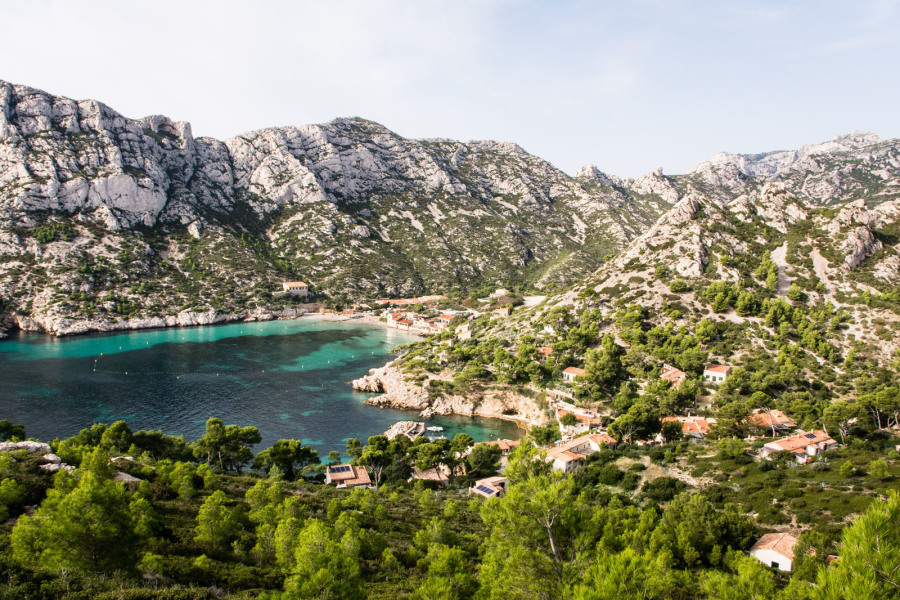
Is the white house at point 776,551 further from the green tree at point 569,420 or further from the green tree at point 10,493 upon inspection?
the green tree at point 10,493

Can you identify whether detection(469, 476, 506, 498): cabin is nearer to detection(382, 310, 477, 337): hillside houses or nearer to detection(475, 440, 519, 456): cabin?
detection(475, 440, 519, 456): cabin

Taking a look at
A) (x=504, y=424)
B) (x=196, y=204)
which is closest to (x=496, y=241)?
(x=196, y=204)

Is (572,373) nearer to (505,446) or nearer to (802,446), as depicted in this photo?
(505,446)

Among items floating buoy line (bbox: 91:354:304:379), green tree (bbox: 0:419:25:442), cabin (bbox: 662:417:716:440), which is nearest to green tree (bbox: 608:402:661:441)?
cabin (bbox: 662:417:716:440)

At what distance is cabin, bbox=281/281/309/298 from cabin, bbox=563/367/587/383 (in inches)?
3292

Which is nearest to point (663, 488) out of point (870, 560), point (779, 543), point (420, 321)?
point (779, 543)

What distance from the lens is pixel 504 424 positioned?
53344 millimetres

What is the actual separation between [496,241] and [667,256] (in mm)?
82445

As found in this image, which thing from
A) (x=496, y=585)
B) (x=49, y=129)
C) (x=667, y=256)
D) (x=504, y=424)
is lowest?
(x=504, y=424)

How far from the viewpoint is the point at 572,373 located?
191 feet

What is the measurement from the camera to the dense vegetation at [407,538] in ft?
31.9

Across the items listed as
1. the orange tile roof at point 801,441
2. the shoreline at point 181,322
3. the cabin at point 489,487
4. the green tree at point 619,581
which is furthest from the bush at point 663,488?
the shoreline at point 181,322

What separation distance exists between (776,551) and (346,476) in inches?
1116

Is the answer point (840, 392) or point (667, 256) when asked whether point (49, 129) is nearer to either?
point (667, 256)
